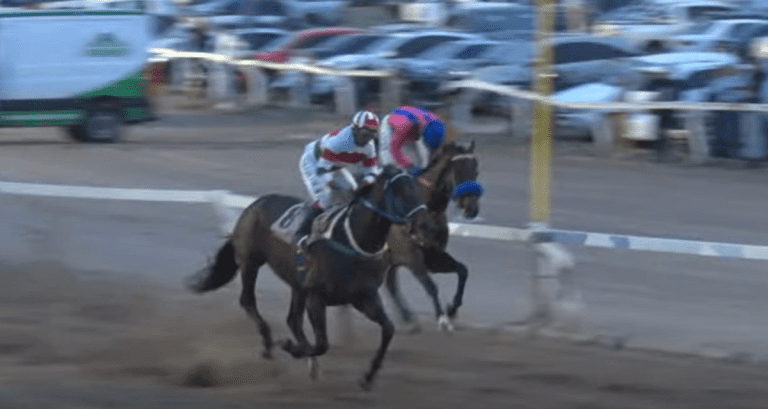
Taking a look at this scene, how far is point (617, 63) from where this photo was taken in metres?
28.6

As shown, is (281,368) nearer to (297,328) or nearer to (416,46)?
(297,328)

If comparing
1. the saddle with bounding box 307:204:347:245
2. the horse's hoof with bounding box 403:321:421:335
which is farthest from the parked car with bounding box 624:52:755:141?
the saddle with bounding box 307:204:347:245

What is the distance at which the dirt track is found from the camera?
957cm

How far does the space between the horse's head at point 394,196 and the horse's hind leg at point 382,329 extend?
540 millimetres

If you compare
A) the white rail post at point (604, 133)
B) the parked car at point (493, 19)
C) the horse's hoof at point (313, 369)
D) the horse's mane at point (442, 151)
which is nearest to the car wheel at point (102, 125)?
the white rail post at point (604, 133)

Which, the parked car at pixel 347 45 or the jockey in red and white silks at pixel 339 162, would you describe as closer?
the jockey in red and white silks at pixel 339 162

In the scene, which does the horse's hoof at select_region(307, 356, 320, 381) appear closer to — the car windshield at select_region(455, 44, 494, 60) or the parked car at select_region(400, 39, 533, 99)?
the parked car at select_region(400, 39, 533, 99)

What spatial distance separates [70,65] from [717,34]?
13617mm

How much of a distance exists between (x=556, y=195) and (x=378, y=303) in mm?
11995

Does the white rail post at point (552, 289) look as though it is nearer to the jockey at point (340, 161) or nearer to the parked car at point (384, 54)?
the jockey at point (340, 161)

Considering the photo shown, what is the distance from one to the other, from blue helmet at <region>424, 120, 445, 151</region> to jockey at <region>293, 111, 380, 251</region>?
0.91m

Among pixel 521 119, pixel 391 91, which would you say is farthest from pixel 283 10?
pixel 521 119

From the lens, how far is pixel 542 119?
1238 cm

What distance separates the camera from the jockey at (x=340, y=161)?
11227 mm
